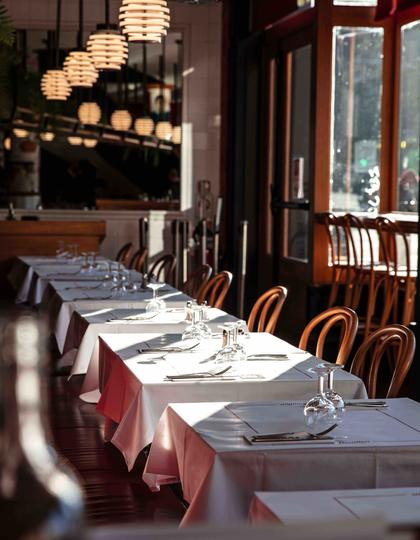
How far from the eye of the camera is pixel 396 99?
9.91m

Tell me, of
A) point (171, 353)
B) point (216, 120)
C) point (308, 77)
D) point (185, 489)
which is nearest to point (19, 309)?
point (308, 77)

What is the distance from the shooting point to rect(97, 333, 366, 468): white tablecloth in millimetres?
3729

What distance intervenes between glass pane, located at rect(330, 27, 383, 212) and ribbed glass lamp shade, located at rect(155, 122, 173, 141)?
5712mm

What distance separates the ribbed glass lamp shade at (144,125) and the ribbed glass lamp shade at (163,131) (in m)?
0.16

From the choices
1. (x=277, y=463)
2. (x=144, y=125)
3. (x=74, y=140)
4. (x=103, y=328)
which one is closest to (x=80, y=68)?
(x=103, y=328)

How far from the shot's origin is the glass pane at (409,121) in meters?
9.52

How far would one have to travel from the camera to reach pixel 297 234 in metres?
11.2

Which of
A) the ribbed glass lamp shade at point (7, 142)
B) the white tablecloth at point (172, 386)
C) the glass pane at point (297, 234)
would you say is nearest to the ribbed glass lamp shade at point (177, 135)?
the ribbed glass lamp shade at point (7, 142)

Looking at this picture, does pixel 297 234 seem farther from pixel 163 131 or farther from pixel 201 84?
pixel 163 131

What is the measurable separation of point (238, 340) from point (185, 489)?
3.54 feet

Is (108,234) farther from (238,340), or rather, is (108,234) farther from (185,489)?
(185,489)

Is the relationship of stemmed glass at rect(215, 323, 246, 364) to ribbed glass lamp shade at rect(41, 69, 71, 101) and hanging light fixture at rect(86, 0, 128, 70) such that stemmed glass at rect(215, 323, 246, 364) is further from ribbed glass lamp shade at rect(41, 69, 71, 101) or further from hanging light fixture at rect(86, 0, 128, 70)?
ribbed glass lamp shade at rect(41, 69, 71, 101)

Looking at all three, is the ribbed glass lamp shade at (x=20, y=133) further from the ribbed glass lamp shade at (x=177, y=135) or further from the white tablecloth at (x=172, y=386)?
the white tablecloth at (x=172, y=386)

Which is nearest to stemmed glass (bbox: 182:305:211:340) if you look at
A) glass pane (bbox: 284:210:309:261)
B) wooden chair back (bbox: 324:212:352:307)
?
wooden chair back (bbox: 324:212:352:307)
